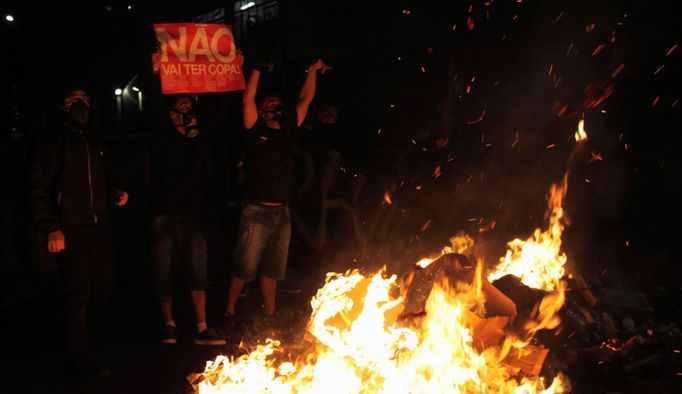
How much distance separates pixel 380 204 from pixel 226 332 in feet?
11.5

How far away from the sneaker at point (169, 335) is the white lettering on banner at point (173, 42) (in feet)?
10.1

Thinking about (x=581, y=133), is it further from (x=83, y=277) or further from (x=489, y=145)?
(x=83, y=277)

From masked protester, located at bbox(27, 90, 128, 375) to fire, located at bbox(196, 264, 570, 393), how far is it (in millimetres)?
1270

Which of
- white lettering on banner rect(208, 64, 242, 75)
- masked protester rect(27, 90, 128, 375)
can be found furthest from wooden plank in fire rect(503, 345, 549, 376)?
white lettering on banner rect(208, 64, 242, 75)

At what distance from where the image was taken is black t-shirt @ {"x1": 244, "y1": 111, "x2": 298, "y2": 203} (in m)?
5.00

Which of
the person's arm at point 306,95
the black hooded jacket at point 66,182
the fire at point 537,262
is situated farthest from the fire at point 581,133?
the black hooded jacket at point 66,182

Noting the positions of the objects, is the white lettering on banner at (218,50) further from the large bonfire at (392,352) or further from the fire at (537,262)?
the fire at (537,262)

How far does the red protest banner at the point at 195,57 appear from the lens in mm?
5488

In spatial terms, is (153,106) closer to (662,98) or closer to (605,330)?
(605,330)

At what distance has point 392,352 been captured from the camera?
12.4 feet

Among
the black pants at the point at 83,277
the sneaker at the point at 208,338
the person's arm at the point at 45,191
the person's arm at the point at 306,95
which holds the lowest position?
the sneaker at the point at 208,338

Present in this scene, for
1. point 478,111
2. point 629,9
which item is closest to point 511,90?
point 478,111

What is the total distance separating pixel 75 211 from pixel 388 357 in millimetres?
3012

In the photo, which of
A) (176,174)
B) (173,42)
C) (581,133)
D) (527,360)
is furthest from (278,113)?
(581,133)
